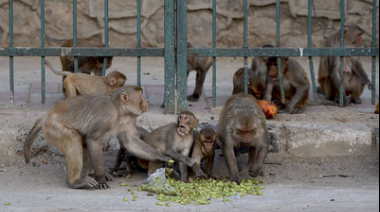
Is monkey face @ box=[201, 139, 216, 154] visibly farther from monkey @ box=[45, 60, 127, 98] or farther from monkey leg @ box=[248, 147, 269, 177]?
monkey @ box=[45, 60, 127, 98]

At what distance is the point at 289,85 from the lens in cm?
728

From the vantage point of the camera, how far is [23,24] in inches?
446

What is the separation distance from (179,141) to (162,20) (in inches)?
239

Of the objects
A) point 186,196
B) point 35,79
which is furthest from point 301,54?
point 35,79

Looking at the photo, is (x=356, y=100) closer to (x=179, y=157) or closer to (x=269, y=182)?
(x=269, y=182)

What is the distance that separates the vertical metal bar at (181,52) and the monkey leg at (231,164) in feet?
3.29

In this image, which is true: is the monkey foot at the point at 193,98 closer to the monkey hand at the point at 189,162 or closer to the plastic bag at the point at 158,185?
the monkey hand at the point at 189,162

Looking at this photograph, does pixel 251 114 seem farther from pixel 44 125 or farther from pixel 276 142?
pixel 44 125

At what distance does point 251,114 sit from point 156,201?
A: 1.16 metres

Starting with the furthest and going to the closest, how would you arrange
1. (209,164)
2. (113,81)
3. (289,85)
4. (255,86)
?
1. (289,85)
2. (255,86)
3. (113,81)
4. (209,164)

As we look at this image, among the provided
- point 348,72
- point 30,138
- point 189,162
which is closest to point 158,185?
point 189,162

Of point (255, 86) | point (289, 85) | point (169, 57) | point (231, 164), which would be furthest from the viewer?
point (289, 85)

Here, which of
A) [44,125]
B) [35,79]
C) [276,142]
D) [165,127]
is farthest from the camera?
[35,79]

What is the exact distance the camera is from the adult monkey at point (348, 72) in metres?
7.62
